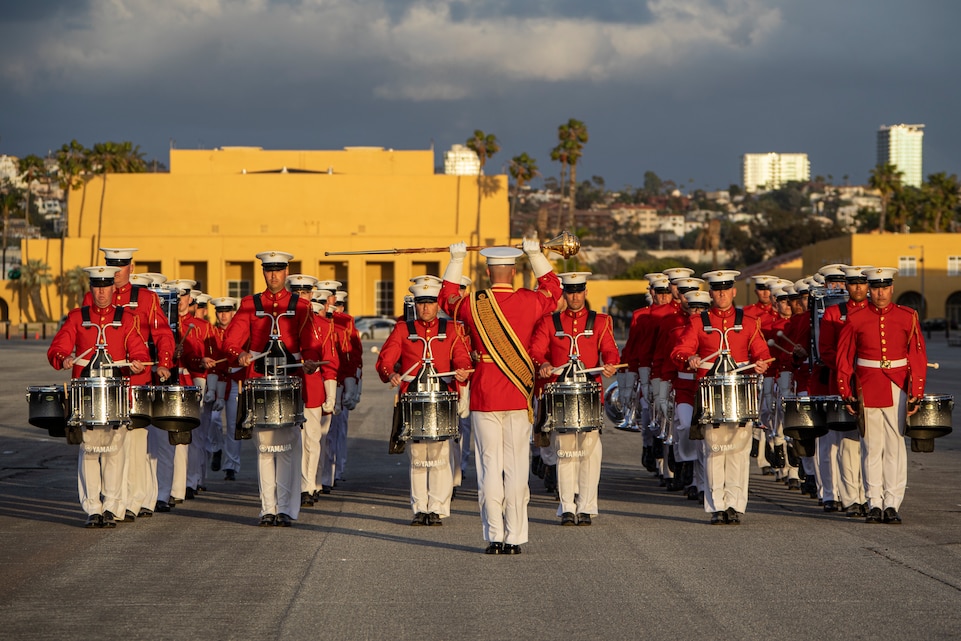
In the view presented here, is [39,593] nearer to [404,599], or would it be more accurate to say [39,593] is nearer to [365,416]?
[404,599]

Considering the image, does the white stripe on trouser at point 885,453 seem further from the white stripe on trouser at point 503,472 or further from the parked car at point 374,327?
the parked car at point 374,327

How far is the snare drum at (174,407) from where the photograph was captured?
12.2 m

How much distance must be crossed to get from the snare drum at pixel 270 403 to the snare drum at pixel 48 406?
156 centimetres

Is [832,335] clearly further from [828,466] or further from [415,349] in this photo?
[415,349]

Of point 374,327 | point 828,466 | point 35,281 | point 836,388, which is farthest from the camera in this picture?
point 35,281

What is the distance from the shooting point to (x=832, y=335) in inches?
516

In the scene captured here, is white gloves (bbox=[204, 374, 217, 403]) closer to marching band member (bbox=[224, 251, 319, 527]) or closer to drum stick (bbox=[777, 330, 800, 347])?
marching band member (bbox=[224, 251, 319, 527])

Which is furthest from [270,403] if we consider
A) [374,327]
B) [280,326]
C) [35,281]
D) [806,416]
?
[35,281]

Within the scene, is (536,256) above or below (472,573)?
above

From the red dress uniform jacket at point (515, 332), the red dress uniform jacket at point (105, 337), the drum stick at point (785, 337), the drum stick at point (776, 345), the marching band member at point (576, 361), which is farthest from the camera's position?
the drum stick at point (776, 345)

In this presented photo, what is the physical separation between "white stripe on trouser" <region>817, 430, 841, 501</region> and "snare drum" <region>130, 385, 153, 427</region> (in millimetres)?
6168

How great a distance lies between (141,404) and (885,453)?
21.0 feet

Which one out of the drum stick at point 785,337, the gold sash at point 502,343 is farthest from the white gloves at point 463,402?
the gold sash at point 502,343

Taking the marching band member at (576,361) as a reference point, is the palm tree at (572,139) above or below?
above
